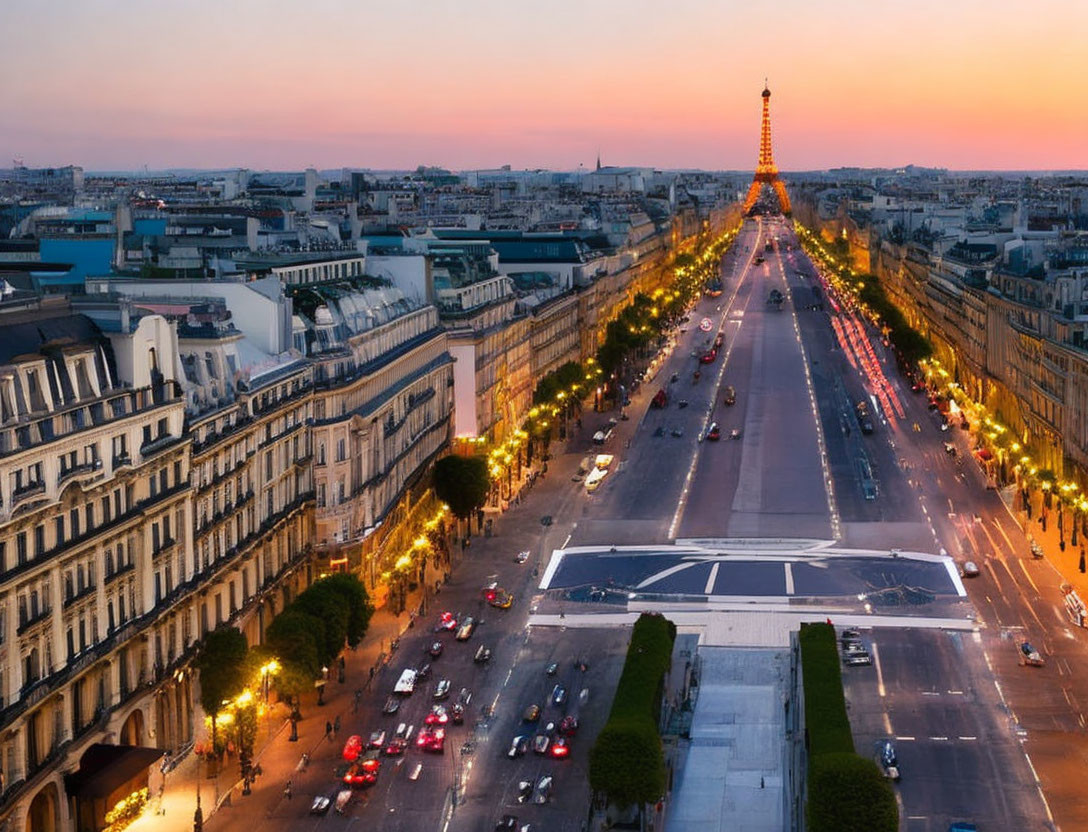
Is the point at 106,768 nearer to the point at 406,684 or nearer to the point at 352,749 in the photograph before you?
the point at 352,749

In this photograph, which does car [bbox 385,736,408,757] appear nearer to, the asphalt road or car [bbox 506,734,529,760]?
car [bbox 506,734,529,760]

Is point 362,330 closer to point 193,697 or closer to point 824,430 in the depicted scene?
point 193,697

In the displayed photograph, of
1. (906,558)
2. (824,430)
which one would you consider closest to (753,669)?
(906,558)

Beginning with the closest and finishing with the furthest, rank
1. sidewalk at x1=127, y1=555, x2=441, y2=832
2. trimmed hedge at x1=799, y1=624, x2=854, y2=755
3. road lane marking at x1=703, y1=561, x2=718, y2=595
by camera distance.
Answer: trimmed hedge at x1=799, y1=624, x2=854, y2=755
sidewalk at x1=127, y1=555, x2=441, y2=832
road lane marking at x1=703, y1=561, x2=718, y2=595

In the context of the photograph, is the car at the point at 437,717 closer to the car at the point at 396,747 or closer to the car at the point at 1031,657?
the car at the point at 396,747

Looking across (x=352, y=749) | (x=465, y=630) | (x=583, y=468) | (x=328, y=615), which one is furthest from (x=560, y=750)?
(x=583, y=468)

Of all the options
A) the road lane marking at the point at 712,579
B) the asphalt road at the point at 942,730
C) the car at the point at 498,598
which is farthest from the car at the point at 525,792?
the road lane marking at the point at 712,579

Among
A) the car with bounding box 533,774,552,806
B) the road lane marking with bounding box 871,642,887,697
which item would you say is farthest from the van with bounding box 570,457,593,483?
the car with bounding box 533,774,552,806
